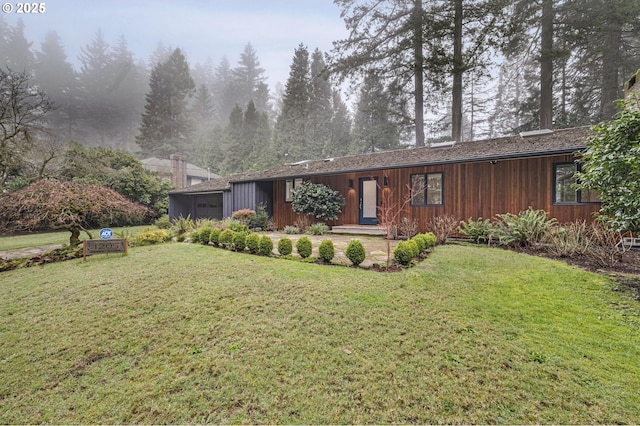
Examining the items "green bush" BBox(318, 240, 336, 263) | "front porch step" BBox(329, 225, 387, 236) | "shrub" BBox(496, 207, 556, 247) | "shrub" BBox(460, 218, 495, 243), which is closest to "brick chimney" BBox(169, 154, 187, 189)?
"front porch step" BBox(329, 225, 387, 236)

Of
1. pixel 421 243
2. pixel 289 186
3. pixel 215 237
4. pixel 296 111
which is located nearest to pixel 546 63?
pixel 421 243

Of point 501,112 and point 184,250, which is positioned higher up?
point 501,112

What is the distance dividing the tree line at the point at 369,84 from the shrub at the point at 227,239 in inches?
414

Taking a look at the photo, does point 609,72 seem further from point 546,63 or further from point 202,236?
point 202,236

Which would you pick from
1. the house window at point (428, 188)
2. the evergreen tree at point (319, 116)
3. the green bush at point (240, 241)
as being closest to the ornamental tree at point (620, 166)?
the house window at point (428, 188)

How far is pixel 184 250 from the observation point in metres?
6.65

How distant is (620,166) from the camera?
3600mm

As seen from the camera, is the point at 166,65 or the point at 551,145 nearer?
the point at 551,145

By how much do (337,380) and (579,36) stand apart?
1556 centimetres

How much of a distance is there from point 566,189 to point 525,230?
2.26 metres

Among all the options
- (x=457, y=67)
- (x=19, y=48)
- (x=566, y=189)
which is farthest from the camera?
(x=19, y=48)

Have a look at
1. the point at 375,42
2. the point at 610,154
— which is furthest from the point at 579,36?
the point at 610,154

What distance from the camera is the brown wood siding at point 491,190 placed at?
713 cm

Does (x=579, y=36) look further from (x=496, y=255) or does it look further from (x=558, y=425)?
(x=558, y=425)
